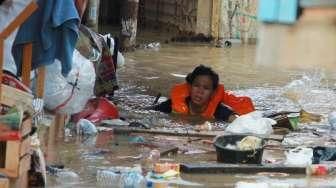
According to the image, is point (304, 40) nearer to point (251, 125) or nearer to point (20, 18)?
point (20, 18)

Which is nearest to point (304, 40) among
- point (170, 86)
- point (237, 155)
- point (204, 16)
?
point (237, 155)

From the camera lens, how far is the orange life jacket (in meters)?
9.48

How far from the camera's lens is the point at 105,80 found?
10.3 metres

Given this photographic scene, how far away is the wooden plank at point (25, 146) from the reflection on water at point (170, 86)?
2.94 feet

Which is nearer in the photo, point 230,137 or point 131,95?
point 230,137

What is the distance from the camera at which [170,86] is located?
1313cm

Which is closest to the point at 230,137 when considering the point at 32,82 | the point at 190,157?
the point at 190,157

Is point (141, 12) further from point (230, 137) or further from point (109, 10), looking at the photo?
point (230, 137)

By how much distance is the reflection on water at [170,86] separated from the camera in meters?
7.07

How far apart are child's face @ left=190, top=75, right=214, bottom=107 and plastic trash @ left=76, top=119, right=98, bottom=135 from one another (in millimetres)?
1554

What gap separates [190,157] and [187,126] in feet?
5.57

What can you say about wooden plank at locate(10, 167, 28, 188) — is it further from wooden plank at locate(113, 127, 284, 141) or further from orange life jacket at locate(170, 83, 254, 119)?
orange life jacket at locate(170, 83, 254, 119)

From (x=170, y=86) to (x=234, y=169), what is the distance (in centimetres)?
646

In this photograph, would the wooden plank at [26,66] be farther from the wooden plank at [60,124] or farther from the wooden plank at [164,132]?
the wooden plank at [164,132]
